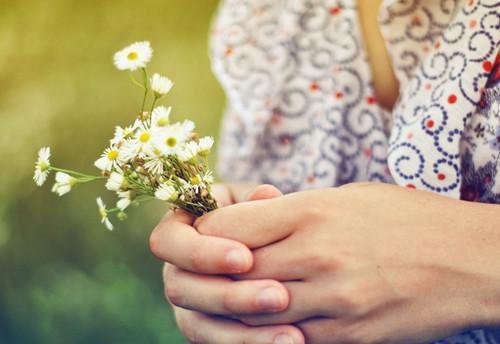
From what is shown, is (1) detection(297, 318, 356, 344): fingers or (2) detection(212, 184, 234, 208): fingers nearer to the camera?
(1) detection(297, 318, 356, 344): fingers

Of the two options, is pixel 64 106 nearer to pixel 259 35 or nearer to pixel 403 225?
pixel 259 35

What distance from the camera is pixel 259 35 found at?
791 millimetres

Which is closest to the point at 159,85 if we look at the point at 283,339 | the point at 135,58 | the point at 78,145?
the point at 135,58

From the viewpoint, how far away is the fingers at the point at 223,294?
450 millimetres

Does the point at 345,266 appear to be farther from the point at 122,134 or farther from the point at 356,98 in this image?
the point at 356,98

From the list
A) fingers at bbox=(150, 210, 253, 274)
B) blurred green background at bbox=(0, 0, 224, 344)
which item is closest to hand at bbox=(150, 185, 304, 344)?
fingers at bbox=(150, 210, 253, 274)

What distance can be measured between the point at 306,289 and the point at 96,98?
0.95 m

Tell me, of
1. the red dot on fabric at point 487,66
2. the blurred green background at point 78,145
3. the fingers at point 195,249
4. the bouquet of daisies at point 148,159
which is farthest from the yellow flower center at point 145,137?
the blurred green background at point 78,145

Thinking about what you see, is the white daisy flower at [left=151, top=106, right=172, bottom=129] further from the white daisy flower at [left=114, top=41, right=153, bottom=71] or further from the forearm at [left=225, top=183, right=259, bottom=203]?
the forearm at [left=225, top=183, right=259, bottom=203]

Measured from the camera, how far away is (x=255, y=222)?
1.56 feet

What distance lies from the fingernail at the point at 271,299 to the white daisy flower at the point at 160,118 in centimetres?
16

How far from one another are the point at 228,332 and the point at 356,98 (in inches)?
14.2

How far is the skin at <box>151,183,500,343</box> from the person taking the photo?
17.8 inches

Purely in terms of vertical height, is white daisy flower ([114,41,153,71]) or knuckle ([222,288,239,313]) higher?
white daisy flower ([114,41,153,71])
